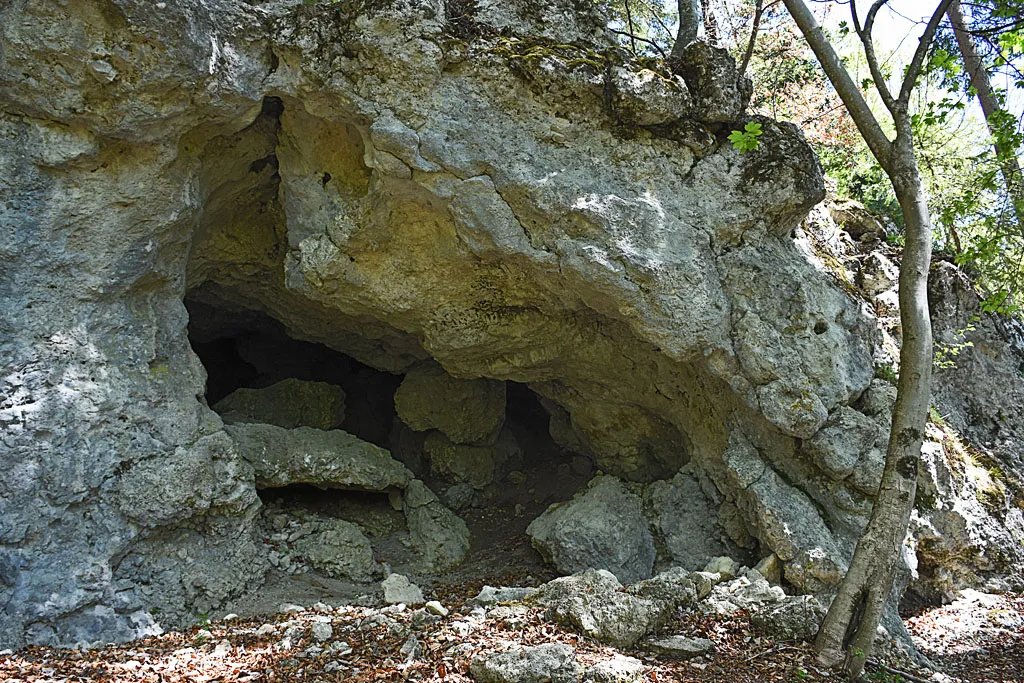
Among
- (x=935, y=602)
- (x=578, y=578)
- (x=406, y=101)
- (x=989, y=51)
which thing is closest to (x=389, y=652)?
(x=578, y=578)

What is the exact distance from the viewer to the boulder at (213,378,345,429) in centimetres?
810

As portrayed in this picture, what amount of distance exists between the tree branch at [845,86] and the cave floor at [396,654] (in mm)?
3086

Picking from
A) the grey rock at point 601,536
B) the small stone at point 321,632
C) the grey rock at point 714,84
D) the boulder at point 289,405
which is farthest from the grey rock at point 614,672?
the boulder at point 289,405

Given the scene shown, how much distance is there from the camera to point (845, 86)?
4734mm

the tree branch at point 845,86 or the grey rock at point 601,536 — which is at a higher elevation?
the tree branch at point 845,86

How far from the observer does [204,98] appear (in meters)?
5.64

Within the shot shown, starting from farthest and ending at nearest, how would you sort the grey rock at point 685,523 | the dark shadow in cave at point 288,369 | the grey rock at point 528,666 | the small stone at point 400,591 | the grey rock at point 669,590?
1. the dark shadow in cave at point 288,369
2. the grey rock at point 685,523
3. the small stone at point 400,591
4. the grey rock at point 669,590
5. the grey rock at point 528,666

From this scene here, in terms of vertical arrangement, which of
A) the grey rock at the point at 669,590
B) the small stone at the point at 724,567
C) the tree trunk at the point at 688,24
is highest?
the tree trunk at the point at 688,24

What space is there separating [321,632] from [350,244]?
3.30 m

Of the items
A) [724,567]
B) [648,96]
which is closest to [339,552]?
[724,567]

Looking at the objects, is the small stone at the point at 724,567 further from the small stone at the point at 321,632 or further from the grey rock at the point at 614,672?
the small stone at the point at 321,632

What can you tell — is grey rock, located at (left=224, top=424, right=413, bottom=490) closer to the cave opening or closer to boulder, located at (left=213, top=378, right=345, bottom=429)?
the cave opening

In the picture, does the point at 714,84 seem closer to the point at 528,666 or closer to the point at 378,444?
the point at 528,666

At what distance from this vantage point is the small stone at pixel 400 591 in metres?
5.82
